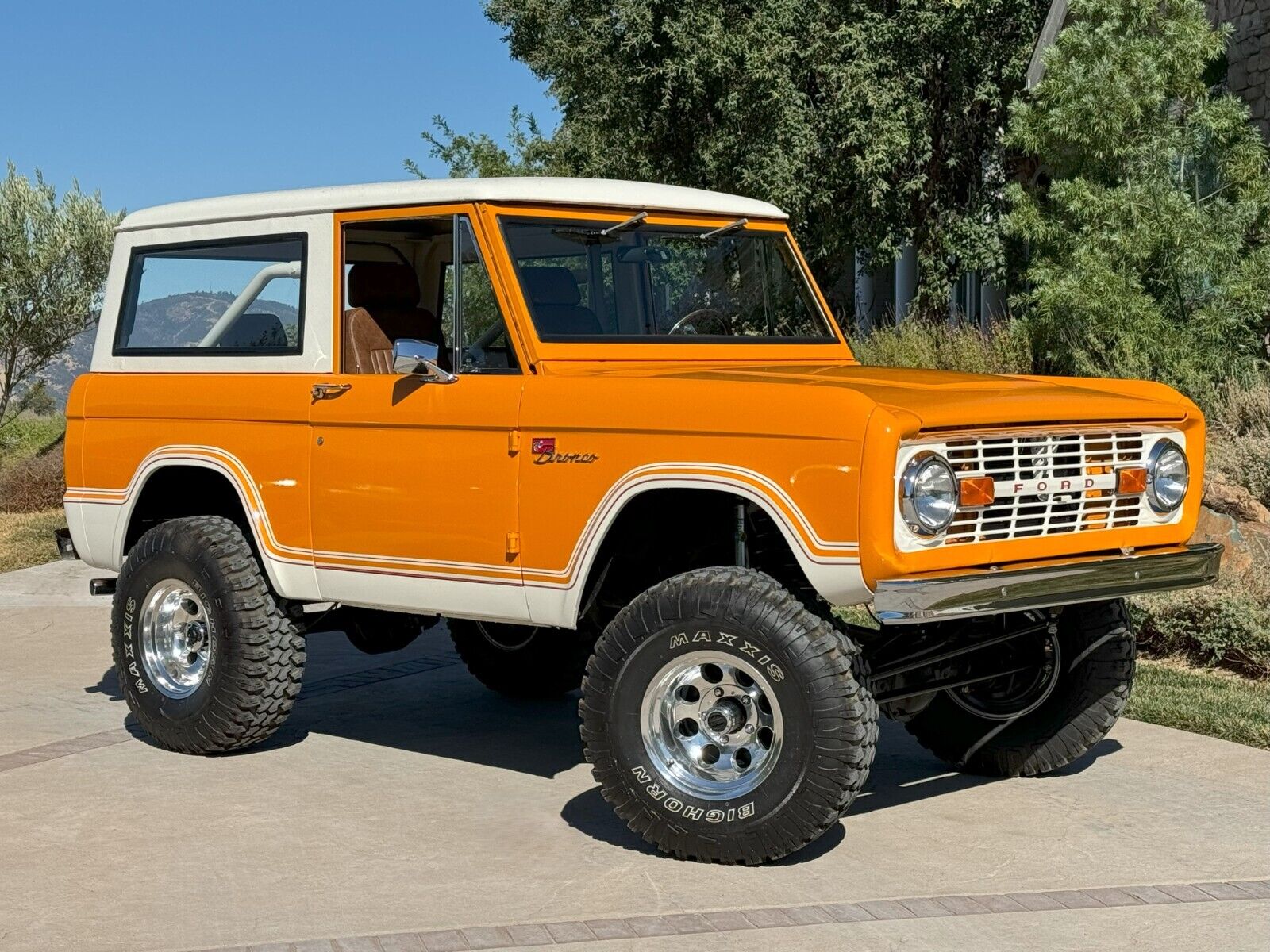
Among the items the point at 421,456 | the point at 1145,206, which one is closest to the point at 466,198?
the point at 421,456

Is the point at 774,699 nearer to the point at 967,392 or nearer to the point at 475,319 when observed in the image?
the point at 967,392

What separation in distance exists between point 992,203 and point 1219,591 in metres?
12.3

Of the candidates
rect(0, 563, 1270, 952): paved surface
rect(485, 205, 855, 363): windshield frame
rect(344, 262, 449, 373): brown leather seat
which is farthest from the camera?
rect(344, 262, 449, 373): brown leather seat

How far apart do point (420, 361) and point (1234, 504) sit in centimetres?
640

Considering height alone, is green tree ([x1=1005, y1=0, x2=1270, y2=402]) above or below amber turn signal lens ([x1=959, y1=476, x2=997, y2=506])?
above

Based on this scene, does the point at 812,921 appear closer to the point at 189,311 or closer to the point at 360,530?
the point at 360,530

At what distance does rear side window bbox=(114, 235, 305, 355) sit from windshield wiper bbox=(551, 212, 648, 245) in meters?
1.21

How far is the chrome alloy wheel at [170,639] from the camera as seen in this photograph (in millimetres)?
7250

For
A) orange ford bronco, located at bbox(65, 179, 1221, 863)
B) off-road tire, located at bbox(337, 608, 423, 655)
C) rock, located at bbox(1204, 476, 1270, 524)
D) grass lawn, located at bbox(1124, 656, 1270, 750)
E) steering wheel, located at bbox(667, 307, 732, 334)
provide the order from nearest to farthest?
1. orange ford bronco, located at bbox(65, 179, 1221, 863)
2. steering wheel, located at bbox(667, 307, 732, 334)
3. grass lawn, located at bbox(1124, 656, 1270, 750)
4. off-road tire, located at bbox(337, 608, 423, 655)
5. rock, located at bbox(1204, 476, 1270, 524)

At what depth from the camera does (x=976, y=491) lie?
5.33 meters

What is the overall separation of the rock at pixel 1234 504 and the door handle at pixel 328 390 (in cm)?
616

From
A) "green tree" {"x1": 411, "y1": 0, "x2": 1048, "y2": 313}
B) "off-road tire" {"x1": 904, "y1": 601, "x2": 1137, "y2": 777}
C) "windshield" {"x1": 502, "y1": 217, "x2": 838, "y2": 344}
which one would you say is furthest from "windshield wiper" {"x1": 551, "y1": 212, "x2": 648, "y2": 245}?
"green tree" {"x1": 411, "y1": 0, "x2": 1048, "y2": 313}

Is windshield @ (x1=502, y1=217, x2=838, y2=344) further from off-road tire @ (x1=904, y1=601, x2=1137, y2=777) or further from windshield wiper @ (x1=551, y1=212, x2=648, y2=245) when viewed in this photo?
off-road tire @ (x1=904, y1=601, x2=1137, y2=777)

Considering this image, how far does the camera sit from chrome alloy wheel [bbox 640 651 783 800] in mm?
5484
